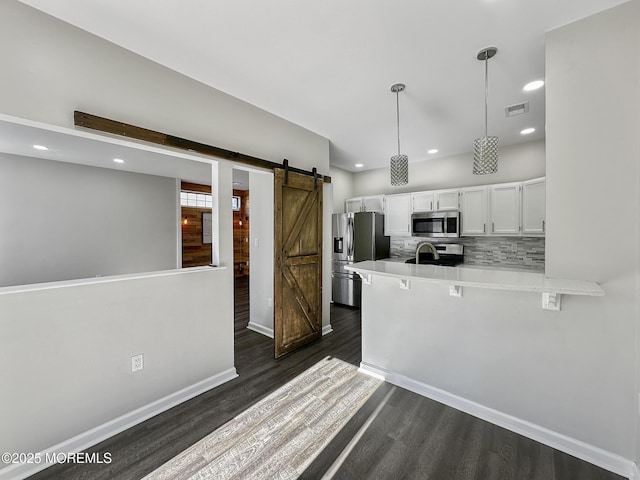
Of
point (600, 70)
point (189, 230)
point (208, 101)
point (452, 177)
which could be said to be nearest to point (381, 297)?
point (600, 70)

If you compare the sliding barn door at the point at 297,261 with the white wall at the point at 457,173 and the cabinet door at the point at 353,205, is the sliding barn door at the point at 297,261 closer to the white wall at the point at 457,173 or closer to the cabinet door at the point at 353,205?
the cabinet door at the point at 353,205

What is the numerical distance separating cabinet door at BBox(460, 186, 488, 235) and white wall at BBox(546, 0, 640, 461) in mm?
2560

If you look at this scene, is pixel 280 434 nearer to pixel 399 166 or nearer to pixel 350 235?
pixel 399 166

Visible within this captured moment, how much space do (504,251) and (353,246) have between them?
2.47 meters

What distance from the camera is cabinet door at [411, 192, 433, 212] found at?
4.60 meters

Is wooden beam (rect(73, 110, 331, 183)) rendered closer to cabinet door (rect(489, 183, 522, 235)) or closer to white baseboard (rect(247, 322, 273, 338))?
white baseboard (rect(247, 322, 273, 338))

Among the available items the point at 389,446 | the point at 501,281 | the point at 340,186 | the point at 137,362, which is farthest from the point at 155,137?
the point at 340,186

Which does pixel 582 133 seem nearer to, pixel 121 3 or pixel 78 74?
pixel 121 3

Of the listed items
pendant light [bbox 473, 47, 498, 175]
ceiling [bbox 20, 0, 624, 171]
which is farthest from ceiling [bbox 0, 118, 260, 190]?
pendant light [bbox 473, 47, 498, 175]

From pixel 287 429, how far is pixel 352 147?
3.80 meters

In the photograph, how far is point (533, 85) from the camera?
2.42 m

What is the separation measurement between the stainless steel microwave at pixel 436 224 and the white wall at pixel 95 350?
3582mm

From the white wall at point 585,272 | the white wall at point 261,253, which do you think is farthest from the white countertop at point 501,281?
the white wall at point 261,253

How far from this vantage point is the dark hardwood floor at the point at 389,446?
1573 millimetres
